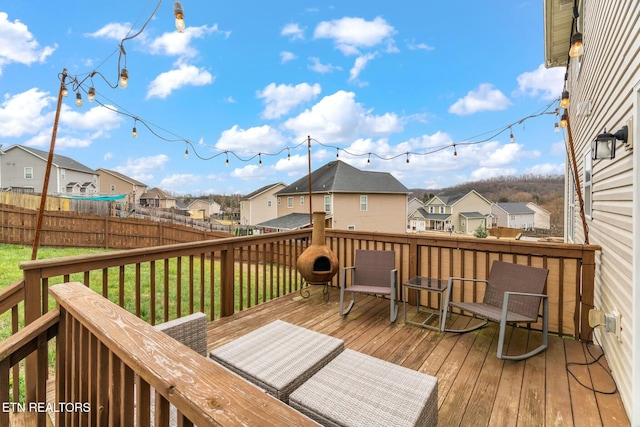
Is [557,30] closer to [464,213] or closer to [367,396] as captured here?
[367,396]

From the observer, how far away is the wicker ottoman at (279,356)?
67.4 inches

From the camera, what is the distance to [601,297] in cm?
274

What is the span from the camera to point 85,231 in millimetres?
10602

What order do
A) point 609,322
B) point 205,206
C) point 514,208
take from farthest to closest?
point 205,206
point 514,208
point 609,322

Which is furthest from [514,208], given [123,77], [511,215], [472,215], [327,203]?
[123,77]

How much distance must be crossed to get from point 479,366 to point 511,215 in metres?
27.4

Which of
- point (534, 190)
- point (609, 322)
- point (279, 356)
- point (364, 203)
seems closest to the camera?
point (279, 356)

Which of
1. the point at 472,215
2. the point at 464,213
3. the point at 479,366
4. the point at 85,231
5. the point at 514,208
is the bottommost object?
the point at 479,366

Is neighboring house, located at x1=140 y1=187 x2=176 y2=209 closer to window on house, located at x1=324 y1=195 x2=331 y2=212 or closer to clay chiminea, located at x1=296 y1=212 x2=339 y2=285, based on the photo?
window on house, located at x1=324 y1=195 x2=331 y2=212

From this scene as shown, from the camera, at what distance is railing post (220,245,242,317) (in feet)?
11.6

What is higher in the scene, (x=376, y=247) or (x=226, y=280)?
(x=376, y=247)

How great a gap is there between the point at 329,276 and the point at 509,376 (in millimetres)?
2276

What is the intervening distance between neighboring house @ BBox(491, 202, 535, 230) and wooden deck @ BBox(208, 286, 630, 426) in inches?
966

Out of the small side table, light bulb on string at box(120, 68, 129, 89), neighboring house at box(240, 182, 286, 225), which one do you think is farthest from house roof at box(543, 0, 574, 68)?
neighboring house at box(240, 182, 286, 225)
